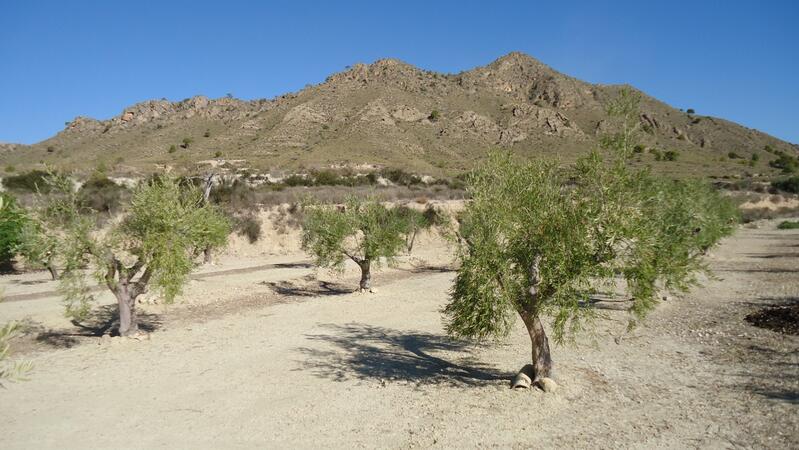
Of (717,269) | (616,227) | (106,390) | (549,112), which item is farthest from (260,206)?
(549,112)

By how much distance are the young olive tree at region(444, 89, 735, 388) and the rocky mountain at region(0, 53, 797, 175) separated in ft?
167

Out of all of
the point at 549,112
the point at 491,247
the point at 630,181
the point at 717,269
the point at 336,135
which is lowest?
the point at 717,269

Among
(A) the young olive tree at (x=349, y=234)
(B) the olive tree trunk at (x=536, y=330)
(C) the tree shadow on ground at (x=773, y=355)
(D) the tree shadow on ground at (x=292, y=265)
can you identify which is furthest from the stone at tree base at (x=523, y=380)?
(D) the tree shadow on ground at (x=292, y=265)

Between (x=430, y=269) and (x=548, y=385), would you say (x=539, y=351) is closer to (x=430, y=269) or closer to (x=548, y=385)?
(x=548, y=385)

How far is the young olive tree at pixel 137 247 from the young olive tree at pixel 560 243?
936 cm

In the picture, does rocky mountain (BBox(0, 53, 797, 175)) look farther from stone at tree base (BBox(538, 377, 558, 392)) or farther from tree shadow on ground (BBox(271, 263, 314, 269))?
stone at tree base (BBox(538, 377, 558, 392))

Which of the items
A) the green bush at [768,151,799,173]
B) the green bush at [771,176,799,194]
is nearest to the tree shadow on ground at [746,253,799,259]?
the green bush at [771,176,799,194]

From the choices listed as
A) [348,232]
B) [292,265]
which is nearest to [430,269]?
[292,265]

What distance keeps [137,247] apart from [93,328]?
420 centimetres

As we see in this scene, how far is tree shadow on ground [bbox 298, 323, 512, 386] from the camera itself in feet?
39.0

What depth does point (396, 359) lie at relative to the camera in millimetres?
13453

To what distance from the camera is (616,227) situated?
906 cm

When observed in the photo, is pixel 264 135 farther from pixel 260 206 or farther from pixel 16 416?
pixel 16 416

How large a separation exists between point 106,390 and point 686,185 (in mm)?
23995
